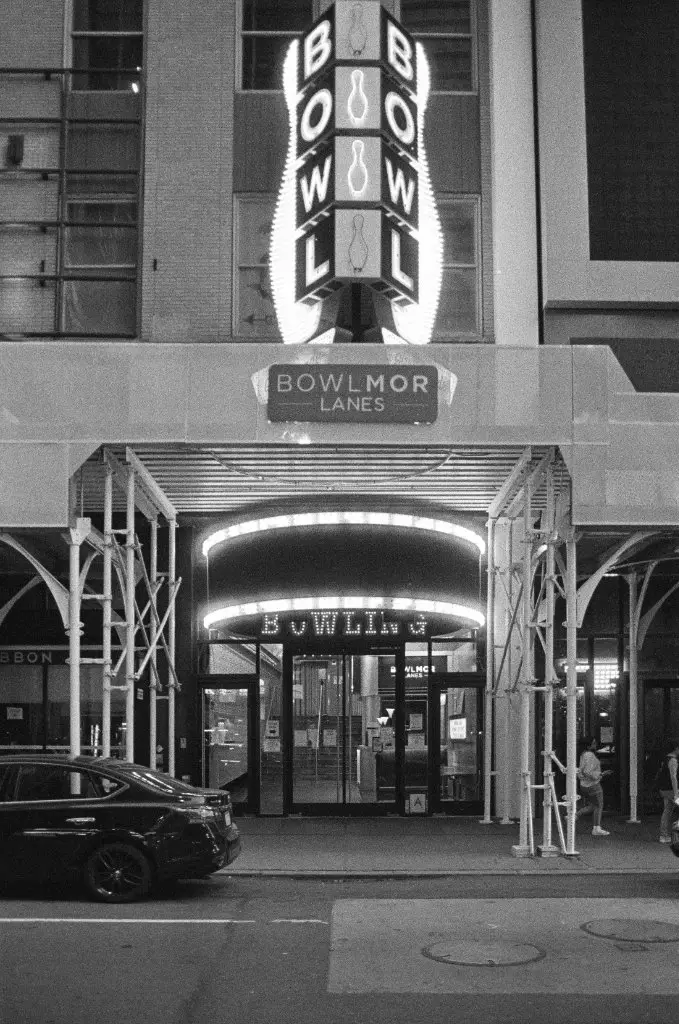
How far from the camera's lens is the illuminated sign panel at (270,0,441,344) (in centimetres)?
1908

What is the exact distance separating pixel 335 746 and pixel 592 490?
7214 mm

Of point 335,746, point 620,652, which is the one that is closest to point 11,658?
point 335,746

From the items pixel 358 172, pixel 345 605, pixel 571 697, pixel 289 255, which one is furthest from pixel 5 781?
pixel 289 255

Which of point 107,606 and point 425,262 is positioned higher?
point 425,262

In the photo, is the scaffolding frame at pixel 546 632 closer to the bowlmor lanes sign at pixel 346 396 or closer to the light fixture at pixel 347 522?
the light fixture at pixel 347 522

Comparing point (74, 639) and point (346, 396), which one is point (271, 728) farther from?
point (346, 396)

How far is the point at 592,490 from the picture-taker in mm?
15836

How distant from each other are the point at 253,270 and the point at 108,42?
5190 mm

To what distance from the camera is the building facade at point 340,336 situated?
20000 millimetres

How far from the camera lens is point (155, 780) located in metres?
13.6

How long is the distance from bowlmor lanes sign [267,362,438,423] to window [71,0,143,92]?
380 inches

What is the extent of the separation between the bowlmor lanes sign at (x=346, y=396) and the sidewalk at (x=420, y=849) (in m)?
5.51

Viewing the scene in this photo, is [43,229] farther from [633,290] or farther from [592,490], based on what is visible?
[592,490]

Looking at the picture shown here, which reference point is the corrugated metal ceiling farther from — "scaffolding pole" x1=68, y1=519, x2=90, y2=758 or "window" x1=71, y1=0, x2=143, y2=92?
"window" x1=71, y1=0, x2=143, y2=92
